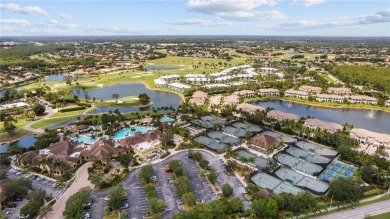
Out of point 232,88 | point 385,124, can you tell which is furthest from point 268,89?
point 385,124

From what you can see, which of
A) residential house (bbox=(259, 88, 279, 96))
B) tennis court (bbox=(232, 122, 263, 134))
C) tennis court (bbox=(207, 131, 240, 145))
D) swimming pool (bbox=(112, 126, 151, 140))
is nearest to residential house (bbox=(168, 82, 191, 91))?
residential house (bbox=(259, 88, 279, 96))

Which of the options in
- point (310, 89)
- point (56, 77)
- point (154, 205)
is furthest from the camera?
point (56, 77)

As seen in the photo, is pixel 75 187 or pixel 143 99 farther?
pixel 143 99

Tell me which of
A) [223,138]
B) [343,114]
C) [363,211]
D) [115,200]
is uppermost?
[115,200]

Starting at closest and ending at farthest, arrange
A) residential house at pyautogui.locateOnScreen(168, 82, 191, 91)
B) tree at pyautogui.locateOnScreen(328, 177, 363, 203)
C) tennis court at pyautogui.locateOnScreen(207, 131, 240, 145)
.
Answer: tree at pyautogui.locateOnScreen(328, 177, 363, 203), tennis court at pyautogui.locateOnScreen(207, 131, 240, 145), residential house at pyautogui.locateOnScreen(168, 82, 191, 91)

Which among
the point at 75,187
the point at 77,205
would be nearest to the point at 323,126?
the point at 75,187

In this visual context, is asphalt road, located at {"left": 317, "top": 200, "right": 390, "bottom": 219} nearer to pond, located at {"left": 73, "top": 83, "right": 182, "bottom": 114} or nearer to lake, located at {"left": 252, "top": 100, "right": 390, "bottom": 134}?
lake, located at {"left": 252, "top": 100, "right": 390, "bottom": 134}

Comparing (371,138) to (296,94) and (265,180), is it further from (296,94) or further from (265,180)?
(296,94)

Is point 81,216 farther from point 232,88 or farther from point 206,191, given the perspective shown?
point 232,88
